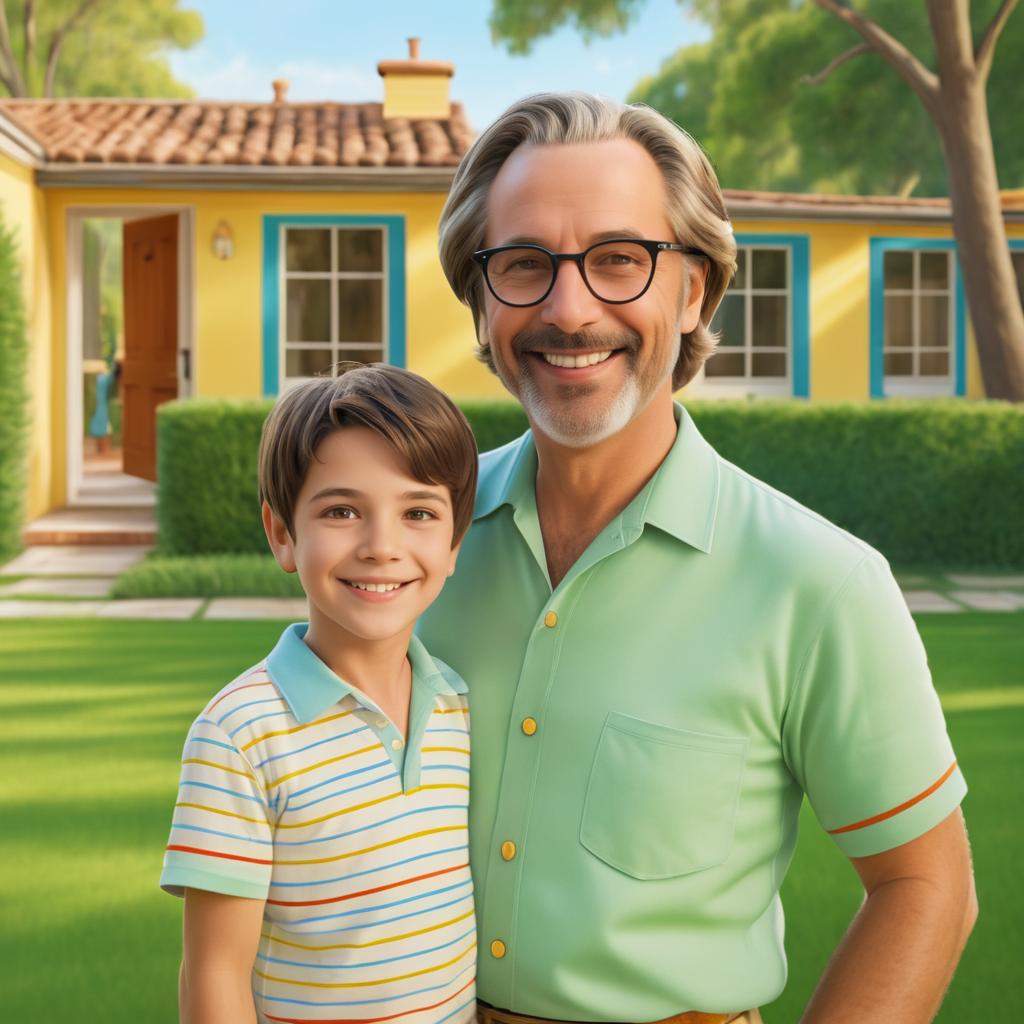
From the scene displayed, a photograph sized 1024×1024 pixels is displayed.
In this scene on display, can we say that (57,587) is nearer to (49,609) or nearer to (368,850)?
(49,609)

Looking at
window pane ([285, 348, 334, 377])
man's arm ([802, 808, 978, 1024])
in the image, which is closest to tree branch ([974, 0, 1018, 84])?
window pane ([285, 348, 334, 377])

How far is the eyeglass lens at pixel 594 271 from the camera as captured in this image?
2.00 m

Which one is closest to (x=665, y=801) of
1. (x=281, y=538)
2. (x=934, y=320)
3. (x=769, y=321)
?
(x=281, y=538)

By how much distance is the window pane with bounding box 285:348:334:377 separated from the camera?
1325 cm

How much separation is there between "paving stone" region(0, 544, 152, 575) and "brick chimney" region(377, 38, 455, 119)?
5.09m

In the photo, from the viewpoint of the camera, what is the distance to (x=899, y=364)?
15.1 meters

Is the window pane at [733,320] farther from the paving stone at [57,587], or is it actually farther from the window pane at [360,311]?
the paving stone at [57,587]

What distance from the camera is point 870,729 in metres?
1.84

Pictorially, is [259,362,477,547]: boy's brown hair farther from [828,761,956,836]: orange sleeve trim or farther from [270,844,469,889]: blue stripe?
[828,761,956,836]: orange sleeve trim

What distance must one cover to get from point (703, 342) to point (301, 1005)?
3.76 ft

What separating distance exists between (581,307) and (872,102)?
2825 cm

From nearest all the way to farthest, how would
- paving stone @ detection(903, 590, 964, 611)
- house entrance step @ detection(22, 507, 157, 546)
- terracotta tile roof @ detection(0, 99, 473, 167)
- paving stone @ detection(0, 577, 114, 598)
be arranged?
paving stone @ detection(903, 590, 964, 611), paving stone @ detection(0, 577, 114, 598), house entrance step @ detection(22, 507, 157, 546), terracotta tile roof @ detection(0, 99, 473, 167)

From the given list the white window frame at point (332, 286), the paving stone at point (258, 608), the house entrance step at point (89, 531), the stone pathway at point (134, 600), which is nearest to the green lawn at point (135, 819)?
the paving stone at point (258, 608)

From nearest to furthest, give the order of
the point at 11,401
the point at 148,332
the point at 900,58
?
the point at 11,401 < the point at 148,332 < the point at 900,58
